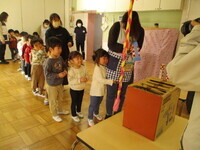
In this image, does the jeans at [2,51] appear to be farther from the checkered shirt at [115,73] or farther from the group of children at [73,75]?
the checkered shirt at [115,73]

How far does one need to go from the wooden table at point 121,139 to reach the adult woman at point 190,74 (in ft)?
0.77

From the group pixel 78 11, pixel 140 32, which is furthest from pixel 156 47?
pixel 78 11

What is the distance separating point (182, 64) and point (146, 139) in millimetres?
484

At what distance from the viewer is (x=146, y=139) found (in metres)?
0.92

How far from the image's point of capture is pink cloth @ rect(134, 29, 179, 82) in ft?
10.7

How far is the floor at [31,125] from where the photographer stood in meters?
1.75

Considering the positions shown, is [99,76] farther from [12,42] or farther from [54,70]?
[12,42]

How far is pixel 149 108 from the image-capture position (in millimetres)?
862

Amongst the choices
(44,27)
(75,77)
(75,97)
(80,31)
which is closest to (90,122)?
(75,97)

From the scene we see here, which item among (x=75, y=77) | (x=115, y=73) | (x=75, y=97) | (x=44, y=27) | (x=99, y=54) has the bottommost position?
(x=75, y=97)

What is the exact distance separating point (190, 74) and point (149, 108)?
0.30m

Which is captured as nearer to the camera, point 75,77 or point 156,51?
point 75,77

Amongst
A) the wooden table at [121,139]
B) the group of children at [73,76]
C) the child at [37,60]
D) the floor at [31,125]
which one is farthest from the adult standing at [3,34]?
the wooden table at [121,139]

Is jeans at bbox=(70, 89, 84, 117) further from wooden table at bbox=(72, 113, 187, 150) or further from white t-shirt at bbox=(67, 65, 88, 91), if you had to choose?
wooden table at bbox=(72, 113, 187, 150)
